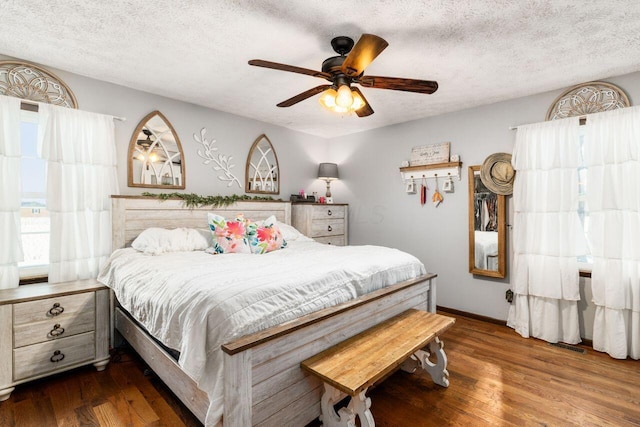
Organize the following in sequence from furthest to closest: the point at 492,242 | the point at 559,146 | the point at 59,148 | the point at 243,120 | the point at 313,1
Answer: the point at 243,120
the point at 492,242
the point at 559,146
the point at 59,148
the point at 313,1

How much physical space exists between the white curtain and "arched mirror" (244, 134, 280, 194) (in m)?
2.13

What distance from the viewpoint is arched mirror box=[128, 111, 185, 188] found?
3.04 m

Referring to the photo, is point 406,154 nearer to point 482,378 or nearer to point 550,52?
point 550,52

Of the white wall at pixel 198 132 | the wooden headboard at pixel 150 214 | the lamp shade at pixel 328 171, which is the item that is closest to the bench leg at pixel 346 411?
the wooden headboard at pixel 150 214

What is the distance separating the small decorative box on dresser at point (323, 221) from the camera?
4.15 m

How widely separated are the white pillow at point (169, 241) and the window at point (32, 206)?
756 millimetres

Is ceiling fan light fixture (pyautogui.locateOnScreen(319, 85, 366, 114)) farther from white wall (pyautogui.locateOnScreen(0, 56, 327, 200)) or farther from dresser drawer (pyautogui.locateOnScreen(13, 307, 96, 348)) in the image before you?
dresser drawer (pyautogui.locateOnScreen(13, 307, 96, 348))

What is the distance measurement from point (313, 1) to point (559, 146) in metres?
→ 2.72

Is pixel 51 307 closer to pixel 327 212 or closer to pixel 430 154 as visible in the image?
pixel 327 212

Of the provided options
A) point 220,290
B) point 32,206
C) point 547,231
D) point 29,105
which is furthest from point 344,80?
point 32,206

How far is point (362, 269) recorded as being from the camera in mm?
2143

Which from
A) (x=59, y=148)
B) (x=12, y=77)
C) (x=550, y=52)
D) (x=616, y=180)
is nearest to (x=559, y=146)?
(x=616, y=180)

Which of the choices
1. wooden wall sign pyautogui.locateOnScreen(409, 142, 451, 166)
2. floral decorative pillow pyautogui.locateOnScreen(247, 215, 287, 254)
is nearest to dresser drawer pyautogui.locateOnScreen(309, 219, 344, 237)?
floral decorative pillow pyautogui.locateOnScreen(247, 215, 287, 254)

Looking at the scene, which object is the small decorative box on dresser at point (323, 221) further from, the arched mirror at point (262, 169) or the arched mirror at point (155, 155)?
the arched mirror at point (155, 155)
